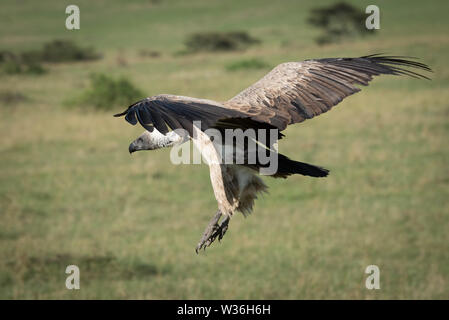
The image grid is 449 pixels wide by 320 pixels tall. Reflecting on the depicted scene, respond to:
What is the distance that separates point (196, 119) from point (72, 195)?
36.2ft

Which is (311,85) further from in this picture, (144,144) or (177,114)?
(177,114)

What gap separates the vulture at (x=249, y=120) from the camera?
12.3ft

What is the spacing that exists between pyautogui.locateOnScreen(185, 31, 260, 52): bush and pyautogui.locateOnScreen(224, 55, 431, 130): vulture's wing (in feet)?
111

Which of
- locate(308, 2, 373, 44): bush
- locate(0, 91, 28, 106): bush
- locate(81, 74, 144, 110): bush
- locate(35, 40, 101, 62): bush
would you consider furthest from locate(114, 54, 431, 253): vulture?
locate(308, 2, 373, 44): bush

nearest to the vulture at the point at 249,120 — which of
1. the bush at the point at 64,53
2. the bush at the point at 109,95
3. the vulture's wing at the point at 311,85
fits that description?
the vulture's wing at the point at 311,85

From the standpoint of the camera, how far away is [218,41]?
39.4 meters

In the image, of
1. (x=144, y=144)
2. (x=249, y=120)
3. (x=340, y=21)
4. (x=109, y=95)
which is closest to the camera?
(x=249, y=120)

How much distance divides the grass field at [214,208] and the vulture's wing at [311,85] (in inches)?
201

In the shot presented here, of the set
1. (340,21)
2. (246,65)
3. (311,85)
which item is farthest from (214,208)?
(340,21)

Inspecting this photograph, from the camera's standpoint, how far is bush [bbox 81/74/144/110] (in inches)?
902

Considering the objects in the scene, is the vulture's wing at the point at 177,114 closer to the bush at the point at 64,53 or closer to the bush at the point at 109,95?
the bush at the point at 109,95

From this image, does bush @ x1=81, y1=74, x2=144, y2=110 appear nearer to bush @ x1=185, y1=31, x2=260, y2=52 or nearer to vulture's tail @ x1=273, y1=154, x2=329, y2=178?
bush @ x1=185, y1=31, x2=260, y2=52

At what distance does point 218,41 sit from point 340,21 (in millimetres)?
7151
